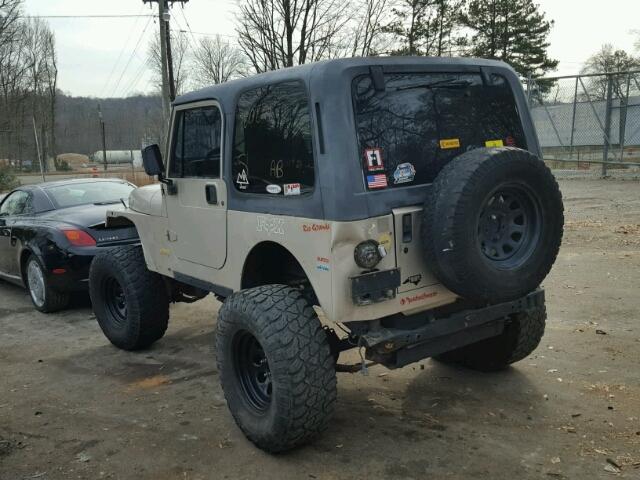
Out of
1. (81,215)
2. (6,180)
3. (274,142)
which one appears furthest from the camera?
(6,180)

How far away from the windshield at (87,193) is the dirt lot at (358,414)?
6.33ft

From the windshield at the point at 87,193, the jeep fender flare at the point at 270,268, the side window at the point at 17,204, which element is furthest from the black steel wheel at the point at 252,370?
the side window at the point at 17,204

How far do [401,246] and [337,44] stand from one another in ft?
54.0

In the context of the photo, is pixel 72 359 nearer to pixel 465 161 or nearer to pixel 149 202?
pixel 149 202

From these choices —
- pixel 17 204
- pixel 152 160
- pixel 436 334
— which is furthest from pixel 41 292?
pixel 436 334

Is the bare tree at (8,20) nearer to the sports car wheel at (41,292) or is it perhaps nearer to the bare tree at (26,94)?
the bare tree at (26,94)

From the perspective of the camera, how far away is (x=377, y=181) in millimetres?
3012

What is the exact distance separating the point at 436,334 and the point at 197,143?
85.7 inches

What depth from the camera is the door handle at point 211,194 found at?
3.82 m

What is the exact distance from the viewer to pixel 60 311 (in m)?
6.66

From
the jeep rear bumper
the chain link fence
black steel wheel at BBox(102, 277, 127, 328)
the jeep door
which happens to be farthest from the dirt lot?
the chain link fence

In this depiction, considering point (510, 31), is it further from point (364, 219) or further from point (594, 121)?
point (364, 219)

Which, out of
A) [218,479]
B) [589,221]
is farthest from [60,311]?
[589,221]

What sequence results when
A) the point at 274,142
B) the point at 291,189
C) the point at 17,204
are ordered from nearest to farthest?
the point at 291,189 → the point at 274,142 → the point at 17,204
